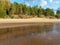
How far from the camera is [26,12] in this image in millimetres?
85000

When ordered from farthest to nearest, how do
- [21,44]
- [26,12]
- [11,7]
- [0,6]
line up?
[26,12], [11,7], [0,6], [21,44]

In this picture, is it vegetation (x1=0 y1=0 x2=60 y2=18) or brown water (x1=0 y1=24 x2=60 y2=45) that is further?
vegetation (x1=0 y1=0 x2=60 y2=18)

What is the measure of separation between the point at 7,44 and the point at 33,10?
267 feet

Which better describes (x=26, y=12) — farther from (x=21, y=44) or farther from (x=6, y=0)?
(x=21, y=44)

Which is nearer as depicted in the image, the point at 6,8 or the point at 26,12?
the point at 6,8

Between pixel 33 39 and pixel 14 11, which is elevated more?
pixel 33 39

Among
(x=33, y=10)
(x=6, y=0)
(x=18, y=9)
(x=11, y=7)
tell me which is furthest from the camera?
(x=33, y=10)

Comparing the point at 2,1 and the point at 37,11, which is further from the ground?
the point at 2,1

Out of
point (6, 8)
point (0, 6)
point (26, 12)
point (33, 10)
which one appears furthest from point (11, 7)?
point (33, 10)

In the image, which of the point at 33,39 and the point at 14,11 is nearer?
the point at 33,39

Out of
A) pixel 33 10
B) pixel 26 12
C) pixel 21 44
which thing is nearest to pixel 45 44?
pixel 21 44

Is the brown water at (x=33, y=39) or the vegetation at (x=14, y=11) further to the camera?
the vegetation at (x=14, y=11)

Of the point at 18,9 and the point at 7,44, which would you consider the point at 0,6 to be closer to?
the point at 18,9

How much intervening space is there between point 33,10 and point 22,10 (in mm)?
8984
